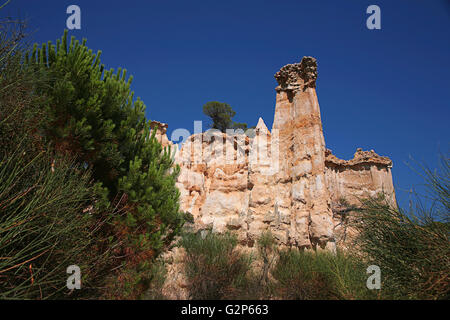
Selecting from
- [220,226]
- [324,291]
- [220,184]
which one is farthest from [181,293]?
[220,184]

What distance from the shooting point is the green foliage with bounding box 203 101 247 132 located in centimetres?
3156

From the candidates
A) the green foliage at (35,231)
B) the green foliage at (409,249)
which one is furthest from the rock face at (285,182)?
the green foliage at (35,231)

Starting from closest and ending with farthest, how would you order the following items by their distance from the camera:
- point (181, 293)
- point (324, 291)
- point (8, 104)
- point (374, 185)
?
point (8, 104) < point (324, 291) < point (181, 293) < point (374, 185)

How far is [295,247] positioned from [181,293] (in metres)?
A: 5.78

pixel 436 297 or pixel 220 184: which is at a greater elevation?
pixel 220 184

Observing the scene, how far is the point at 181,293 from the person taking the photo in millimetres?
8219

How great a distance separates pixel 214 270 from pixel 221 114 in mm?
25315

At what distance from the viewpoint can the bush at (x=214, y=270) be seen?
7.21 m

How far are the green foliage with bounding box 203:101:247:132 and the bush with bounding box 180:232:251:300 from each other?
21973 mm

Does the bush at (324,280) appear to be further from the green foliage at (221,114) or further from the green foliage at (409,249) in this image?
the green foliage at (221,114)

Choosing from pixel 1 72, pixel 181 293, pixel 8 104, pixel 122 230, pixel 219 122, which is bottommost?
pixel 181 293

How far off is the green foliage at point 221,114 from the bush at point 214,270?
21973 millimetres

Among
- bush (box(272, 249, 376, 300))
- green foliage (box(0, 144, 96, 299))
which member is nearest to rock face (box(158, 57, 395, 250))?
bush (box(272, 249, 376, 300))
